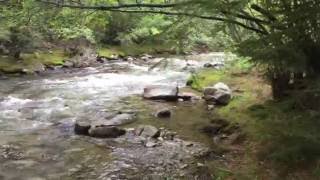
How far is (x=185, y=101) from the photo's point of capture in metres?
16.4

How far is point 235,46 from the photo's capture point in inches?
319

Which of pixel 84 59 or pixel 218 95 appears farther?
pixel 84 59

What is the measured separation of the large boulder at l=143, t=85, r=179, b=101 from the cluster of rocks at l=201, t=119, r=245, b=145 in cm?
388

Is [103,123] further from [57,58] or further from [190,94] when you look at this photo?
[57,58]

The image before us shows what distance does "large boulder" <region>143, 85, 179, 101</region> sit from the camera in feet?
54.7

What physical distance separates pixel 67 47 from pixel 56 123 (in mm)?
16602

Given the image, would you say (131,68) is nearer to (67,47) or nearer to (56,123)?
(67,47)

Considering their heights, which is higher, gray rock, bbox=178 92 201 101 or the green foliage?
the green foliage

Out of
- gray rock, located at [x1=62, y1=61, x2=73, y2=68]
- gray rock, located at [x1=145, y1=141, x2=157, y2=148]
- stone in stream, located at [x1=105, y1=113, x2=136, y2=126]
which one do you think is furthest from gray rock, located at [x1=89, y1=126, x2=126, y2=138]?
gray rock, located at [x1=62, y1=61, x2=73, y2=68]

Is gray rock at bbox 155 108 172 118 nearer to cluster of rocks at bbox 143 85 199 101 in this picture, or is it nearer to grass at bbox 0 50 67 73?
cluster of rocks at bbox 143 85 199 101

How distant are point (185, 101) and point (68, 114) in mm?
4066

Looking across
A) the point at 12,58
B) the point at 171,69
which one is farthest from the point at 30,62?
the point at 171,69

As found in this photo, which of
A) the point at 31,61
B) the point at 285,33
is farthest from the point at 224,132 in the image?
the point at 31,61

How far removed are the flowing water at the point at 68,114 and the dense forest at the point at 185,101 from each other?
0.04 meters
